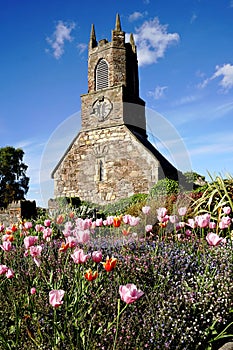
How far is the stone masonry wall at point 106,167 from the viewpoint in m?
15.7

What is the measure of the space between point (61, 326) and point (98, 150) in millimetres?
A: 15253

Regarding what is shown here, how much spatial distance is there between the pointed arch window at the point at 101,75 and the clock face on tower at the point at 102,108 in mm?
767

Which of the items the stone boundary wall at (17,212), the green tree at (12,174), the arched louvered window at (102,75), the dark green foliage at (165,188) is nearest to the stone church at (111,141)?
the arched louvered window at (102,75)

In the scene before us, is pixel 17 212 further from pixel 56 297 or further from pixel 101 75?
pixel 56 297

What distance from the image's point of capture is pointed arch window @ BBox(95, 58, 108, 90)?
A: 18.1 metres

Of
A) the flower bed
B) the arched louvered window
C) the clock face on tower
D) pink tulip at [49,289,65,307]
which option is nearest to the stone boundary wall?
the clock face on tower

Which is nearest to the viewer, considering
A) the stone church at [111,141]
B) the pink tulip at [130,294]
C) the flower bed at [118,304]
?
the pink tulip at [130,294]

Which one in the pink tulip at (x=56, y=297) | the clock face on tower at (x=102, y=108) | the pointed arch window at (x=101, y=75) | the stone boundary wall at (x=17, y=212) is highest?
the pointed arch window at (x=101, y=75)

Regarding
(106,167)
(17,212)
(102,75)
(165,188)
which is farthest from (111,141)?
(17,212)

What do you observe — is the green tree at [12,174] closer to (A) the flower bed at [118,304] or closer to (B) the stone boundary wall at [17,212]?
(B) the stone boundary wall at [17,212]

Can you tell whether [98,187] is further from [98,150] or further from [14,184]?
[14,184]

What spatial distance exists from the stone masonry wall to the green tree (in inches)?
445

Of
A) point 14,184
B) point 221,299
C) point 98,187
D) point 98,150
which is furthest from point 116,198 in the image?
point 14,184

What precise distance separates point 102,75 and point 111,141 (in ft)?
12.4
